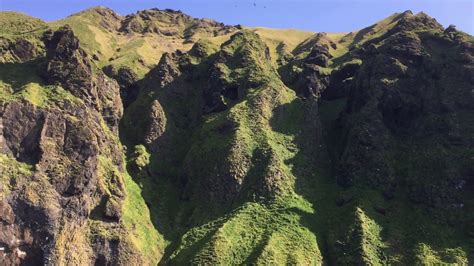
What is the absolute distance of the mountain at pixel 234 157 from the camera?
3693 inches

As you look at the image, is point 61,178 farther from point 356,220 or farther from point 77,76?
point 356,220

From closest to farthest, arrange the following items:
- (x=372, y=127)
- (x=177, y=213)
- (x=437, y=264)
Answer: (x=437, y=264) → (x=177, y=213) → (x=372, y=127)

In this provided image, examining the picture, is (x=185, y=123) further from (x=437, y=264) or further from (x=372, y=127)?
(x=437, y=264)

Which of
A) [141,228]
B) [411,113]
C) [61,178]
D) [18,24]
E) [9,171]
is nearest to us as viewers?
[9,171]

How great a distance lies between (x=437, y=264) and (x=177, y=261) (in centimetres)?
4956

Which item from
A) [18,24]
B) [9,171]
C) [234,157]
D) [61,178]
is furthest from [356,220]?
[18,24]

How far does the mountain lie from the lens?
93.8 meters

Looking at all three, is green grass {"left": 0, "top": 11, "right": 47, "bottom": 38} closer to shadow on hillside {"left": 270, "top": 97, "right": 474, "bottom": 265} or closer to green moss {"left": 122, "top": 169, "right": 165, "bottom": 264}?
green moss {"left": 122, "top": 169, "right": 165, "bottom": 264}

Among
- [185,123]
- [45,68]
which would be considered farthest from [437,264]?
[45,68]

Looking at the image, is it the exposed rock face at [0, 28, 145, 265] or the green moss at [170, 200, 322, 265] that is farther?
the green moss at [170, 200, 322, 265]

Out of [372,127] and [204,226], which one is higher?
[372,127]

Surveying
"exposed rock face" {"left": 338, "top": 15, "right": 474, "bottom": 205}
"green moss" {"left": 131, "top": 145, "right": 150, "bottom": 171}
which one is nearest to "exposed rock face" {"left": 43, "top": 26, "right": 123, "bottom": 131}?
"green moss" {"left": 131, "top": 145, "right": 150, "bottom": 171}

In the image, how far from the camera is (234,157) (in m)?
119

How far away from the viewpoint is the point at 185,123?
144500 millimetres
